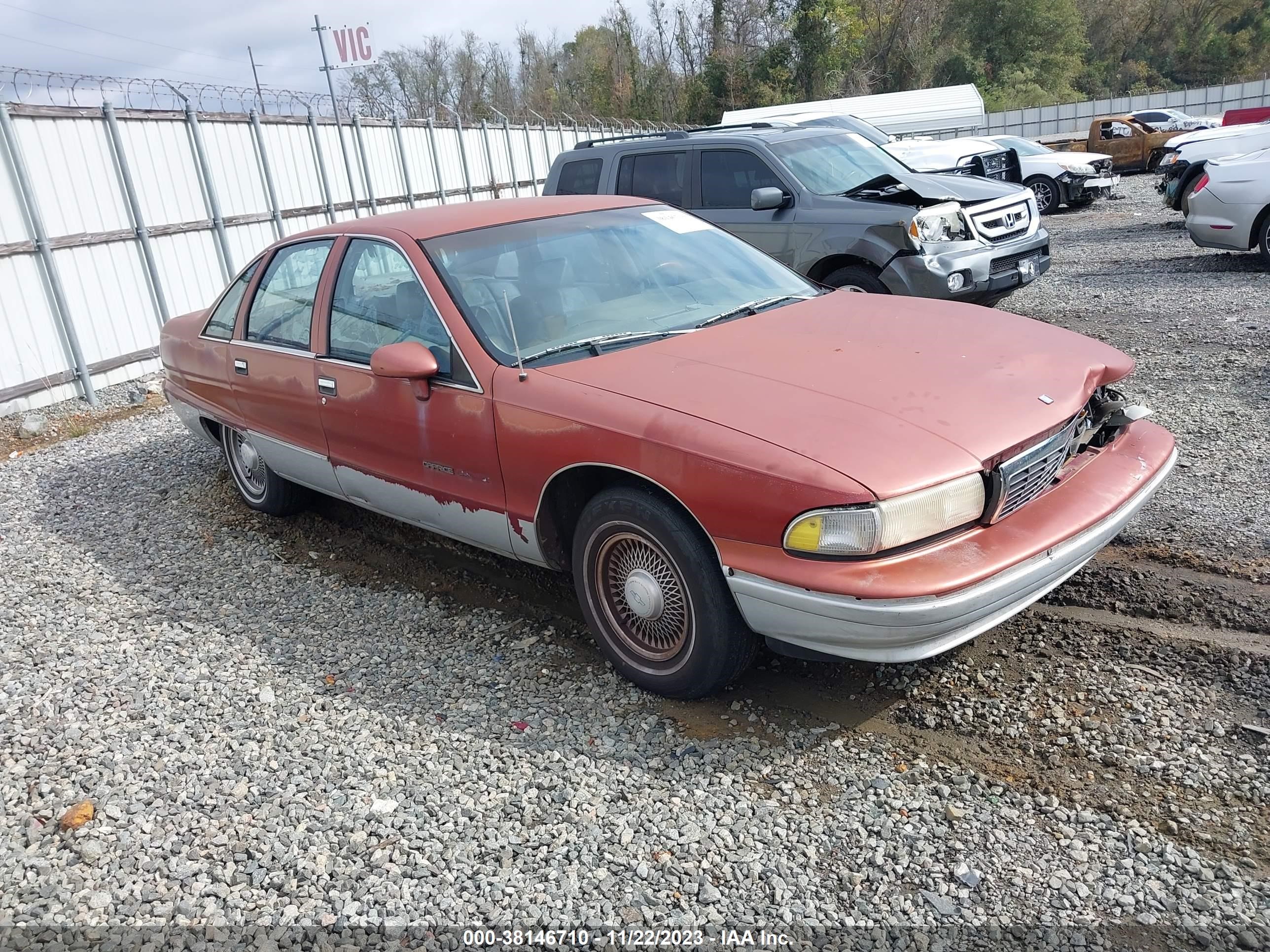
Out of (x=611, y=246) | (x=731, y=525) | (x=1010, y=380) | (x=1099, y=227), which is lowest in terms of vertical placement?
(x=1099, y=227)

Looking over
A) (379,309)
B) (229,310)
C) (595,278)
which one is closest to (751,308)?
(595,278)

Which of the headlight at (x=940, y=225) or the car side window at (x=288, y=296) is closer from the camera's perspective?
the car side window at (x=288, y=296)

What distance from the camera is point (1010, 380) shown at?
3.23 meters

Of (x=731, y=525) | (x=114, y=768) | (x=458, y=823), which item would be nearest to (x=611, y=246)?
(x=731, y=525)

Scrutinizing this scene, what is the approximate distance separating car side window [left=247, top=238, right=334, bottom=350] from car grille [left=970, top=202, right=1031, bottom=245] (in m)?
Answer: 5.12

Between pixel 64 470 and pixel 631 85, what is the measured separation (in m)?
53.4

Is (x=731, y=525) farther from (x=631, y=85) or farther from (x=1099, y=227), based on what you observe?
(x=631, y=85)

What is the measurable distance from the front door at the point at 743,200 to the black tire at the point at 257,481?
4183mm

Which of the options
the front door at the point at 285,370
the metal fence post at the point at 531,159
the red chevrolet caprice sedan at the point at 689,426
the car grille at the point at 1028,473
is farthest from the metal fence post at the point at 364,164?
the car grille at the point at 1028,473

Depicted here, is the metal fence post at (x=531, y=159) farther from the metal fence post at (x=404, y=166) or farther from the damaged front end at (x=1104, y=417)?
Result: the damaged front end at (x=1104, y=417)

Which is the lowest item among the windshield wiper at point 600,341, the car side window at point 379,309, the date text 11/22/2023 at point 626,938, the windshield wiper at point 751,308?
the date text 11/22/2023 at point 626,938

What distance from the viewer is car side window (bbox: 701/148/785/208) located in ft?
25.8

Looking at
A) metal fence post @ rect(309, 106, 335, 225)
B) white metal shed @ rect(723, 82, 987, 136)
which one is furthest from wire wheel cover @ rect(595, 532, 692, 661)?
white metal shed @ rect(723, 82, 987, 136)

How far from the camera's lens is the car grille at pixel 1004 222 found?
7352mm
